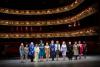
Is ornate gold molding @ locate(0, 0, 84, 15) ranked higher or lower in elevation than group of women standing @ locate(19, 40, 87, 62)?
higher

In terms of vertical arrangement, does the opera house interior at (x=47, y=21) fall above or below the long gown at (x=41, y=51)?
above

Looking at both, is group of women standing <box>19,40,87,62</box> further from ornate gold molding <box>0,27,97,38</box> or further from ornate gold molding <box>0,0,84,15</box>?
ornate gold molding <box>0,0,84,15</box>

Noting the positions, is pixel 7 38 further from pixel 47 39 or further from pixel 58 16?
pixel 58 16

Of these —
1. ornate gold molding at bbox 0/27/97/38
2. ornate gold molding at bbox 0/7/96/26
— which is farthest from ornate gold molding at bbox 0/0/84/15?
ornate gold molding at bbox 0/27/97/38

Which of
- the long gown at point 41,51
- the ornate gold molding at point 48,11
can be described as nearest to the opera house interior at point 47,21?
the ornate gold molding at point 48,11

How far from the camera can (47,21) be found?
39.0 metres

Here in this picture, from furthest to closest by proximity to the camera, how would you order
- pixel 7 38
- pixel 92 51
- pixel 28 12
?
pixel 28 12 < pixel 7 38 < pixel 92 51

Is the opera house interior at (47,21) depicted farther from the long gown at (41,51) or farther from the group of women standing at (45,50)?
the long gown at (41,51)

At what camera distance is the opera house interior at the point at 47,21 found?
3628cm

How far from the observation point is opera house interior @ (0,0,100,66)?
36.3m

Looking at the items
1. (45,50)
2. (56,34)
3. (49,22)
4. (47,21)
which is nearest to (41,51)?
(45,50)

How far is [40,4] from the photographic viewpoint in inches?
1602

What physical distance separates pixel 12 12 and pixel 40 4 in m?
4.53

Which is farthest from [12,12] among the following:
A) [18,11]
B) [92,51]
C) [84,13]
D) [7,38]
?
[92,51]
